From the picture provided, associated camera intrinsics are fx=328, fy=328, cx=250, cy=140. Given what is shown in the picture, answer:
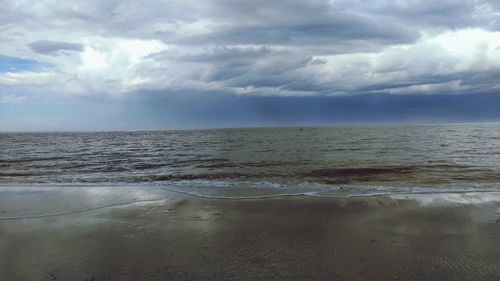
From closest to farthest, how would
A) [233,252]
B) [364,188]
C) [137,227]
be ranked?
[233,252]
[137,227]
[364,188]

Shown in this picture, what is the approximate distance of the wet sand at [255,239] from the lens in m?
5.79

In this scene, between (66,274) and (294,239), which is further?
(294,239)

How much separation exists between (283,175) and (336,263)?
13327 millimetres

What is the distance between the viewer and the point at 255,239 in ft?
24.2

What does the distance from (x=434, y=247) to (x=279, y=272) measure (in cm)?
355

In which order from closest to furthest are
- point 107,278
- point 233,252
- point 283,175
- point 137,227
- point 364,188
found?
point 107,278 < point 233,252 < point 137,227 < point 364,188 < point 283,175

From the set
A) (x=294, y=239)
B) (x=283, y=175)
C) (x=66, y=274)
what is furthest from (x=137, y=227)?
(x=283, y=175)

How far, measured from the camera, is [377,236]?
25.0ft

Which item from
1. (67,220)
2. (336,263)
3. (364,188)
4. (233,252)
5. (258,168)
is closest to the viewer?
(336,263)

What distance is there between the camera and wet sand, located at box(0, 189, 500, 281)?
19.0 feet

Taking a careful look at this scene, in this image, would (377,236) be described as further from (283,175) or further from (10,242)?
(283,175)

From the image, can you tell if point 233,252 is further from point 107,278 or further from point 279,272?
point 107,278

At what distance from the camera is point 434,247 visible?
6867 millimetres

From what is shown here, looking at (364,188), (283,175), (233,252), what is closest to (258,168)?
(283,175)
